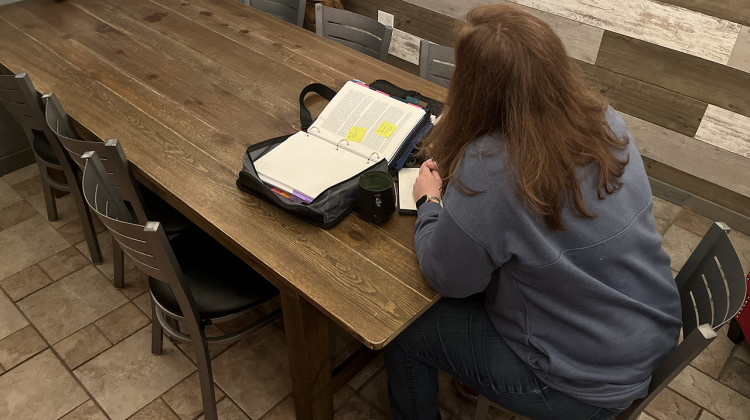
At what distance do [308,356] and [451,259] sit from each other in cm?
64

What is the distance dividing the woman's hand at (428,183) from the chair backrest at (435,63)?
2.84 feet

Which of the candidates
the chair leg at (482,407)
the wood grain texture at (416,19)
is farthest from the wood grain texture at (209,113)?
the wood grain texture at (416,19)

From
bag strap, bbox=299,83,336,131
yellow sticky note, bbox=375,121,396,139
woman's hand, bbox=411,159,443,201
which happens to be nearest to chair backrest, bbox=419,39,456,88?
bag strap, bbox=299,83,336,131

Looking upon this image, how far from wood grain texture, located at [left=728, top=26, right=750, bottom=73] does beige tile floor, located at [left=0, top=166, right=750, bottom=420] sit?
0.88 m

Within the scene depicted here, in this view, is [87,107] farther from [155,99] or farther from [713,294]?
[713,294]

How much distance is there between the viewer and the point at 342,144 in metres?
1.87

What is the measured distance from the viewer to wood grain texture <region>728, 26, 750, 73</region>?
8.31ft

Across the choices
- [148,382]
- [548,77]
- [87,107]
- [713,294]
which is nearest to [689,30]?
[713,294]

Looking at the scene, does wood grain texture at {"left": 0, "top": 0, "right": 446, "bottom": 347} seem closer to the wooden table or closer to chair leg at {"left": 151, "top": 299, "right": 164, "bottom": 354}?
the wooden table

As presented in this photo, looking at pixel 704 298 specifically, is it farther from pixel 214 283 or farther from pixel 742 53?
pixel 742 53

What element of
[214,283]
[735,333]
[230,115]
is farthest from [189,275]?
[735,333]

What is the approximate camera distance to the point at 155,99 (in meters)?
2.18

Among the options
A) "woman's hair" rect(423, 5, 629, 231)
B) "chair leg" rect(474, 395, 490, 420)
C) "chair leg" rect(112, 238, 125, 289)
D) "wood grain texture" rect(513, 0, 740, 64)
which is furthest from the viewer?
"wood grain texture" rect(513, 0, 740, 64)

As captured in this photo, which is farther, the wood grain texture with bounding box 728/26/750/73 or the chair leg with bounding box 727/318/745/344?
the wood grain texture with bounding box 728/26/750/73
